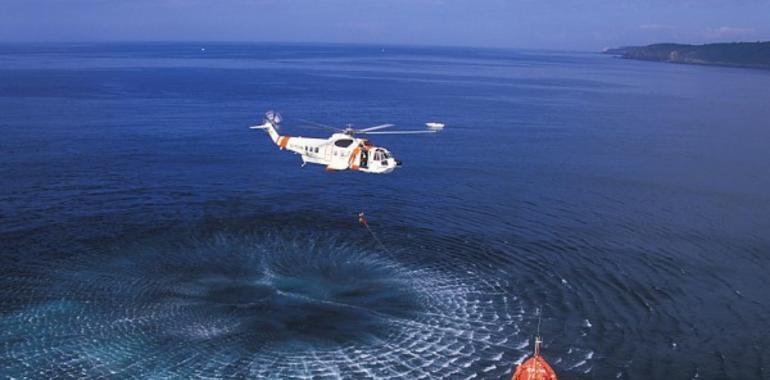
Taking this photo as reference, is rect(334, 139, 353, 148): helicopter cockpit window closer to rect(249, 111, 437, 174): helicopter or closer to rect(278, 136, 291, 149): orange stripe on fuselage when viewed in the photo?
rect(249, 111, 437, 174): helicopter

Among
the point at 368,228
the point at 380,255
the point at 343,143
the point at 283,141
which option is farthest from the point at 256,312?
the point at 283,141

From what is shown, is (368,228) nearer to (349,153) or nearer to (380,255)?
(380,255)

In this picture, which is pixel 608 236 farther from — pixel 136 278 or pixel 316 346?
pixel 136 278

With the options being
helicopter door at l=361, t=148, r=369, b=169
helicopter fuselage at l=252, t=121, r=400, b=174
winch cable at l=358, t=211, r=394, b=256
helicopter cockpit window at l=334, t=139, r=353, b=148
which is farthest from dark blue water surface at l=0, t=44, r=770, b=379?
helicopter cockpit window at l=334, t=139, r=353, b=148

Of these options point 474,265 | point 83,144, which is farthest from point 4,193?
point 474,265

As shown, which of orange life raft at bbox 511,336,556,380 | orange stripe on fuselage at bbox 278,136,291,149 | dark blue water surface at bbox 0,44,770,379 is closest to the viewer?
orange life raft at bbox 511,336,556,380

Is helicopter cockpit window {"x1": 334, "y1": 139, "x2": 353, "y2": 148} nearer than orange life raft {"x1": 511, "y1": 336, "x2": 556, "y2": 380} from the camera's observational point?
No

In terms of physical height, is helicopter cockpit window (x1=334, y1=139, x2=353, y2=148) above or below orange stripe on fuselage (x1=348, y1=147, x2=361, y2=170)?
above
